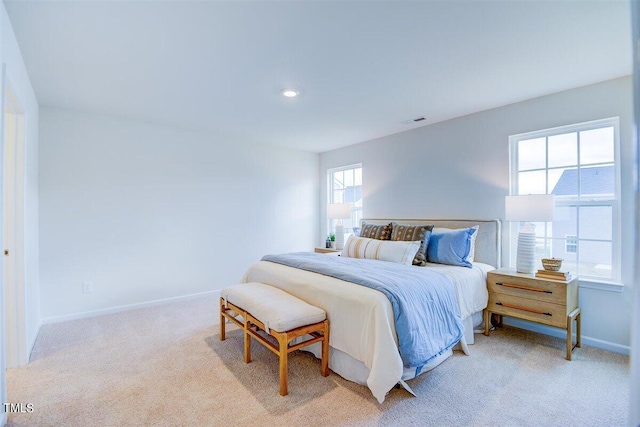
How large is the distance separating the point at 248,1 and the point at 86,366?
111 inches

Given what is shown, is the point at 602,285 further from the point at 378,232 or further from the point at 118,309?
the point at 118,309

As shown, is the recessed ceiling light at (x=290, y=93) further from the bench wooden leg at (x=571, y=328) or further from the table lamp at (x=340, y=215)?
the bench wooden leg at (x=571, y=328)

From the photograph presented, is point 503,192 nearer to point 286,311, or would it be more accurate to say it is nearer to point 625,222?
point 625,222

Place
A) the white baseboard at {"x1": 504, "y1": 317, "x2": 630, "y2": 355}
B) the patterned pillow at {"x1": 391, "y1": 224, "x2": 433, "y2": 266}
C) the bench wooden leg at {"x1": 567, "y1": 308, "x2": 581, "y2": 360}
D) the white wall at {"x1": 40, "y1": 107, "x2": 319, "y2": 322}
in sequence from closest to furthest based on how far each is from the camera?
the bench wooden leg at {"x1": 567, "y1": 308, "x2": 581, "y2": 360}, the white baseboard at {"x1": 504, "y1": 317, "x2": 630, "y2": 355}, the patterned pillow at {"x1": 391, "y1": 224, "x2": 433, "y2": 266}, the white wall at {"x1": 40, "y1": 107, "x2": 319, "y2": 322}

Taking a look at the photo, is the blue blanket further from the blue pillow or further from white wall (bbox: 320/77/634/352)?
white wall (bbox: 320/77/634/352)

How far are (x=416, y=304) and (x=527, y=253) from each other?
1.45 meters

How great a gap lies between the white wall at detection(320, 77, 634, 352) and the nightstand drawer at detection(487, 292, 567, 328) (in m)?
0.49

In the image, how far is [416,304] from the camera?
2.08m

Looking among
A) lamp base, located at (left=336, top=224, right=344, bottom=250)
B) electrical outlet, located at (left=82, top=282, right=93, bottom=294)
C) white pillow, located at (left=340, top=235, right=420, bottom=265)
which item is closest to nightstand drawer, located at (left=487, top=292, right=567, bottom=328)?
white pillow, located at (left=340, top=235, right=420, bottom=265)

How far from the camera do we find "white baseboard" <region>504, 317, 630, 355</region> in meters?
2.55

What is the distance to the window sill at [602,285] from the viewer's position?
256 centimetres

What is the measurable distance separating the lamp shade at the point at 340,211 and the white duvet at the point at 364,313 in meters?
2.01

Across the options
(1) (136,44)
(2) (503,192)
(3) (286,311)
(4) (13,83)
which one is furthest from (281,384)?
(2) (503,192)

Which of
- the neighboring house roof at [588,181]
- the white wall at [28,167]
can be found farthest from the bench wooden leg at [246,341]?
the neighboring house roof at [588,181]
